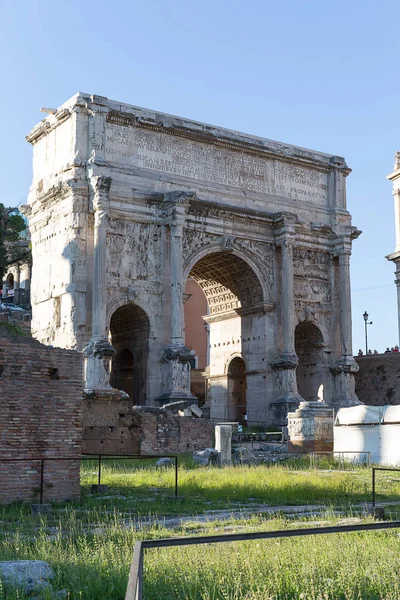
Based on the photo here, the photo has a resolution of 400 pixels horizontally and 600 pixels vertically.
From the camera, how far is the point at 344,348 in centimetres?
3466

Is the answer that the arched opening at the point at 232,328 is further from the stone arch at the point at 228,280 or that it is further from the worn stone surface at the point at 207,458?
the worn stone surface at the point at 207,458

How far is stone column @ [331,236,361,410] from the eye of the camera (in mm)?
33969

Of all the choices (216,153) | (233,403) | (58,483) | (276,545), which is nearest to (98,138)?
(216,153)

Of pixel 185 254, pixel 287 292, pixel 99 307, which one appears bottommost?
pixel 99 307

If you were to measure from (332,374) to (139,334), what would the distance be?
833 cm

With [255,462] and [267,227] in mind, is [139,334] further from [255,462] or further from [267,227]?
[255,462]

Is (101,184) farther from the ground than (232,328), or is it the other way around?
(101,184)

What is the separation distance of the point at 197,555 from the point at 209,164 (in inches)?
1053

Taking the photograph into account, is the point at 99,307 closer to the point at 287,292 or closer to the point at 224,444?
the point at 287,292

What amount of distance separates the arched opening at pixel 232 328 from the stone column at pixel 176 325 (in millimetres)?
3054

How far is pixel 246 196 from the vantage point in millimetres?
33438

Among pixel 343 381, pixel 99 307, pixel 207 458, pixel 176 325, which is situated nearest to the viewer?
pixel 207 458

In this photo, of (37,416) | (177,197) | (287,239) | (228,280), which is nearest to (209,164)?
(177,197)

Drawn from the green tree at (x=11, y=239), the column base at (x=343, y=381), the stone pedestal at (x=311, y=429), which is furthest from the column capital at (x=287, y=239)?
the green tree at (x=11, y=239)
